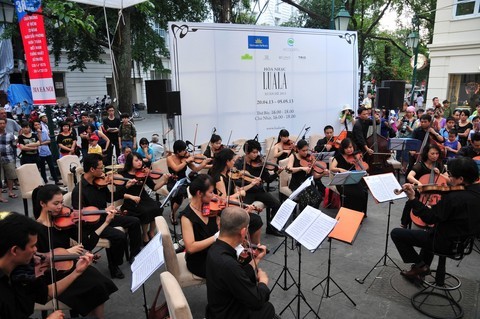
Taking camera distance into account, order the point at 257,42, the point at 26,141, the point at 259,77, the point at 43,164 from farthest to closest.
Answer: the point at 259,77 → the point at 257,42 → the point at 43,164 → the point at 26,141

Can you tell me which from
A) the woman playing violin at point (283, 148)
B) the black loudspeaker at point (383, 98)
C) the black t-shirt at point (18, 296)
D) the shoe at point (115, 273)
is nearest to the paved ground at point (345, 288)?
the shoe at point (115, 273)

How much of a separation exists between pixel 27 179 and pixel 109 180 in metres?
1.92

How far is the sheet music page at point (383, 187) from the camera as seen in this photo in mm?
3852

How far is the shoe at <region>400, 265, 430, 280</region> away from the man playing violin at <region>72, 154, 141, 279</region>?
11.5 ft

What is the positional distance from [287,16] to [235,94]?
30.5m

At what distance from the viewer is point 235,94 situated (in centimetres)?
786

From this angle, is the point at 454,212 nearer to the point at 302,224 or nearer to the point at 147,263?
the point at 302,224

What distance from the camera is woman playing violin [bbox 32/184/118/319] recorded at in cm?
291

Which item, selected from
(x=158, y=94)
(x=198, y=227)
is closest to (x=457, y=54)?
(x=158, y=94)

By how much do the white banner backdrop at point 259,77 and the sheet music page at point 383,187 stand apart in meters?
4.35

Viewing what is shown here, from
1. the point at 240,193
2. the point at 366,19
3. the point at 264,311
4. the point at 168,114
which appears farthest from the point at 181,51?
the point at 366,19

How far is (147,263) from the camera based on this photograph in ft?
8.57

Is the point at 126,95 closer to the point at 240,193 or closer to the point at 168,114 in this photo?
the point at 168,114

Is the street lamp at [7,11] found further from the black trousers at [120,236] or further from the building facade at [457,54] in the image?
the building facade at [457,54]
